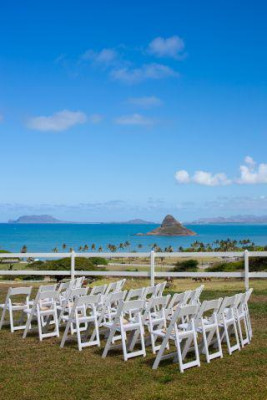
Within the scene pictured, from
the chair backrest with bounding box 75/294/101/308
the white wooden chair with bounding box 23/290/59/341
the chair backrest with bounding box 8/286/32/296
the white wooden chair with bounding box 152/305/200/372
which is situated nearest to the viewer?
the white wooden chair with bounding box 152/305/200/372

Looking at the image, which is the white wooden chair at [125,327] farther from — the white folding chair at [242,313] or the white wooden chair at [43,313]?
the white wooden chair at [43,313]

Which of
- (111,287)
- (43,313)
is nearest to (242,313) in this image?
(111,287)

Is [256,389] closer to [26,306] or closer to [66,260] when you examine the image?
[26,306]

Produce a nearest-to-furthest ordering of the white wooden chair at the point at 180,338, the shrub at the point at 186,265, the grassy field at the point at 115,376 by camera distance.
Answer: the grassy field at the point at 115,376 → the white wooden chair at the point at 180,338 → the shrub at the point at 186,265

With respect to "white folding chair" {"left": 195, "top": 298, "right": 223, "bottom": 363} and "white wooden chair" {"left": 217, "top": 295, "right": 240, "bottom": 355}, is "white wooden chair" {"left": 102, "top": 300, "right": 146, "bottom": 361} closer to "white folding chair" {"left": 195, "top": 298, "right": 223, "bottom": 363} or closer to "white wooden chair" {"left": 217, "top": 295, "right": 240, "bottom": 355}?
"white folding chair" {"left": 195, "top": 298, "right": 223, "bottom": 363}

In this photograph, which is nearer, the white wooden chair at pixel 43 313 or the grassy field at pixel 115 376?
the grassy field at pixel 115 376

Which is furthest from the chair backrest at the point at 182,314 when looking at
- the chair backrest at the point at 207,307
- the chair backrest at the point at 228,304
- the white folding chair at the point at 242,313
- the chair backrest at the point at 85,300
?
the chair backrest at the point at 85,300

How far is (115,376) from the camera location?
694 cm

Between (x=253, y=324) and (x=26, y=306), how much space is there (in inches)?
178

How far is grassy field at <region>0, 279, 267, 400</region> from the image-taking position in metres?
6.15

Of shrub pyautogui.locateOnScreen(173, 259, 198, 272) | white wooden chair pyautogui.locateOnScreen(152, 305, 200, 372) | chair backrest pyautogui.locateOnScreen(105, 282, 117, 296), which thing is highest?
chair backrest pyautogui.locateOnScreen(105, 282, 117, 296)

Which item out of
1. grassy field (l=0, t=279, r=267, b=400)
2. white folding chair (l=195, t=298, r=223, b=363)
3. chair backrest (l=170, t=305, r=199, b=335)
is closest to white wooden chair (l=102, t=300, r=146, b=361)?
grassy field (l=0, t=279, r=267, b=400)

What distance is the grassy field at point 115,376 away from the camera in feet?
20.2

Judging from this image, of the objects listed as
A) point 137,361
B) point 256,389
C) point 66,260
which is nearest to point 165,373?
point 137,361
